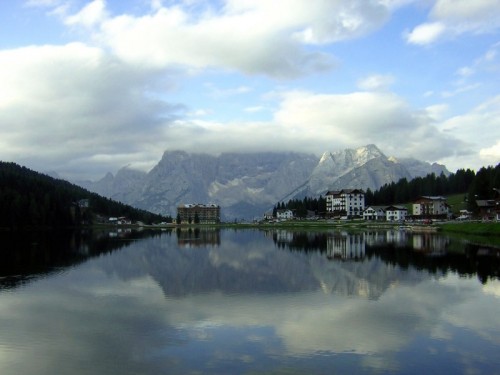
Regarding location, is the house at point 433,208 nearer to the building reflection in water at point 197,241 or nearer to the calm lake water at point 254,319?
the building reflection in water at point 197,241

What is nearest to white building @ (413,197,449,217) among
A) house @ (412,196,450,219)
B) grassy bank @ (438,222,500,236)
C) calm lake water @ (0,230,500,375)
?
house @ (412,196,450,219)

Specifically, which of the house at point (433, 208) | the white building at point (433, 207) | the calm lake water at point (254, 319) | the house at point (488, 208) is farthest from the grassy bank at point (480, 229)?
the white building at point (433, 207)

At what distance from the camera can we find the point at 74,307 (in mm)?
35156

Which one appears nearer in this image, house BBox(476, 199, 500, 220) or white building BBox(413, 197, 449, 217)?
house BBox(476, 199, 500, 220)

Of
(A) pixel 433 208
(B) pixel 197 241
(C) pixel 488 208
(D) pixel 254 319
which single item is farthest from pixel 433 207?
(D) pixel 254 319

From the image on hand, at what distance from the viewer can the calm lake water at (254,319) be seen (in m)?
22.3

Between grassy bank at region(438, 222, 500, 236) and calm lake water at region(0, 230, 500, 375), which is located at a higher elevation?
grassy bank at region(438, 222, 500, 236)

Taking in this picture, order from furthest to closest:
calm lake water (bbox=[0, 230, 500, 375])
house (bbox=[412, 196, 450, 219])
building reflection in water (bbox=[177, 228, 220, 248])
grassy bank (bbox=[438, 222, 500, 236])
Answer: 1. house (bbox=[412, 196, 450, 219])
2. grassy bank (bbox=[438, 222, 500, 236])
3. building reflection in water (bbox=[177, 228, 220, 248])
4. calm lake water (bbox=[0, 230, 500, 375])

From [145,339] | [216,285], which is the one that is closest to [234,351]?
[145,339]

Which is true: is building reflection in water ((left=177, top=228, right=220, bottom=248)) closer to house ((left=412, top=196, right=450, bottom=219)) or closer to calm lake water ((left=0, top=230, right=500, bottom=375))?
calm lake water ((left=0, top=230, right=500, bottom=375))

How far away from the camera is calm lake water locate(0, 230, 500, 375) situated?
2233cm

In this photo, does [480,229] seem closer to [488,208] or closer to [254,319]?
[488,208]

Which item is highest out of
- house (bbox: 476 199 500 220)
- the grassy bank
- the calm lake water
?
house (bbox: 476 199 500 220)

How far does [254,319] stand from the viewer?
30500mm
